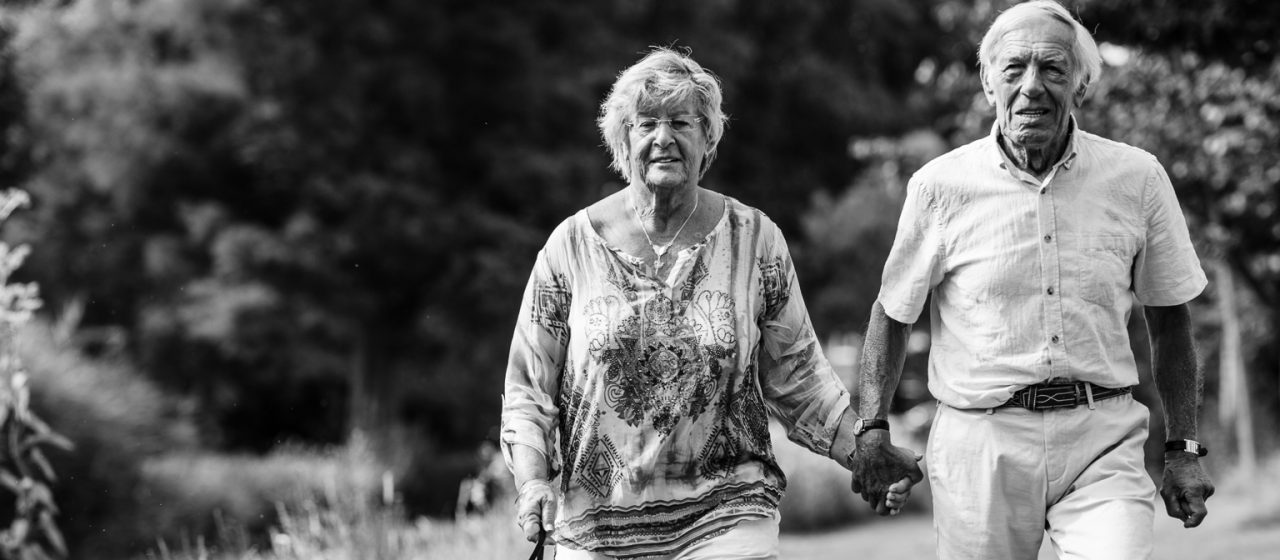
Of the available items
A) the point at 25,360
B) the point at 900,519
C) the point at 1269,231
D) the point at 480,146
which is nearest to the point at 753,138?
the point at 480,146

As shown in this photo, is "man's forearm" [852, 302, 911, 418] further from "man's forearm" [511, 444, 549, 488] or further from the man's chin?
"man's forearm" [511, 444, 549, 488]

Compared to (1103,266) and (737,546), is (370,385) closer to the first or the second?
(737,546)

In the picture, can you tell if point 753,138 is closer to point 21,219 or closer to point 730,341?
point 21,219

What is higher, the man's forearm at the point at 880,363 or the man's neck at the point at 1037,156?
the man's neck at the point at 1037,156

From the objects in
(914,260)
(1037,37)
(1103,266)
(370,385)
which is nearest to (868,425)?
(914,260)

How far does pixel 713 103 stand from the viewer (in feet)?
14.2

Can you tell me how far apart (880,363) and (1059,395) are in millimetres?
555

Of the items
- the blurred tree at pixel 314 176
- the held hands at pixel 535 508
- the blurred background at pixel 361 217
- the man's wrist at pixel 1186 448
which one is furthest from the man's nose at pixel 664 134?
the blurred tree at pixel 314 176

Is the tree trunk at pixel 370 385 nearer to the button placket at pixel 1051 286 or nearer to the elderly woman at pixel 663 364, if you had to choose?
the elderly woman at pixel 663 364

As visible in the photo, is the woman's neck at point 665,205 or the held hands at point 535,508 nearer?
the held hands at point 535,508

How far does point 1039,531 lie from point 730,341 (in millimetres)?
990

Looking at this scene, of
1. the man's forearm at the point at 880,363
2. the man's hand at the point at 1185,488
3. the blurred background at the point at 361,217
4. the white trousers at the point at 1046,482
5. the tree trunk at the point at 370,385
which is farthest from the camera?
the tree trunk at the point at 370,385

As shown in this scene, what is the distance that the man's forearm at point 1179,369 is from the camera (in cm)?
417

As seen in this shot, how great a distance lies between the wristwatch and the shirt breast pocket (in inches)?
26.6
